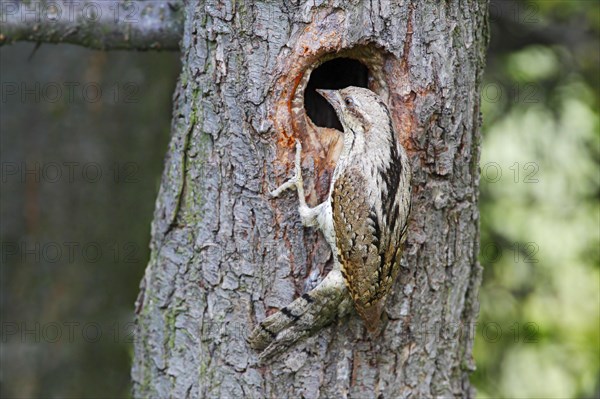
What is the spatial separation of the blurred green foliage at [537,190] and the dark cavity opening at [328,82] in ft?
5.13

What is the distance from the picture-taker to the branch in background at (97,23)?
3863 millimetres

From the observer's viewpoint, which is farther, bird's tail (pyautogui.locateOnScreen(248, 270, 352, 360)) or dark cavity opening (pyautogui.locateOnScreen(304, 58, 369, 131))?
dark cavity opening (pyautogui.locateOnScreen(304, 58, 369, 131))

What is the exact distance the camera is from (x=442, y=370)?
144 inches

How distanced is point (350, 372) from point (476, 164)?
1123 mm

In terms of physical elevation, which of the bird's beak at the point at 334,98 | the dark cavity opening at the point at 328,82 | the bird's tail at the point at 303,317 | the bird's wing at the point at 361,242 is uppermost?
the dark cavity opening at the point at 328,82

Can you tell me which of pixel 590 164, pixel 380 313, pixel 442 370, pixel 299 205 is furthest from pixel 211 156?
pixel 590 164

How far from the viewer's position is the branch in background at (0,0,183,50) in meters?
3.86

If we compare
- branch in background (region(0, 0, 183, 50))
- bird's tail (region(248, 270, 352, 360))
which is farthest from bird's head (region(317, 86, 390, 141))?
branch in background (region(0, 0, 183, 50))

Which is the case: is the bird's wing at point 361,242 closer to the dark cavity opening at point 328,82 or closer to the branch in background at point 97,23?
the dark cavity opening at point 328,82

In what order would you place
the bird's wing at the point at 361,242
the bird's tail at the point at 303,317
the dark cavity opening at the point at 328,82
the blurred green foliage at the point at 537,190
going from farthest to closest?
1. the blurred green foliage at the point at 537,190
2. the dark cavity opening at the point at 328,82
3. the bird's tail at the point at 303,317
4. the bird's wing at the point at 361,242

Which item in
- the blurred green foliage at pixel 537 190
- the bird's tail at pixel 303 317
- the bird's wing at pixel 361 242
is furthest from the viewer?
the blurred green foliage at pixel 537 190

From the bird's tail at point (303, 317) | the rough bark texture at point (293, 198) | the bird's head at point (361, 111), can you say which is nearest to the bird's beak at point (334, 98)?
the bird's head at point (361, 111)

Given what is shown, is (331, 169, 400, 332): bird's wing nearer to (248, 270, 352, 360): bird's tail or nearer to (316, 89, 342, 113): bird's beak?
(248, 270, 352, 360): bird's tail

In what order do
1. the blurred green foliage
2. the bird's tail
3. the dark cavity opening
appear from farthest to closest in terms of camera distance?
the blurred green foliage < the dark cavity opening < the bird's tail
